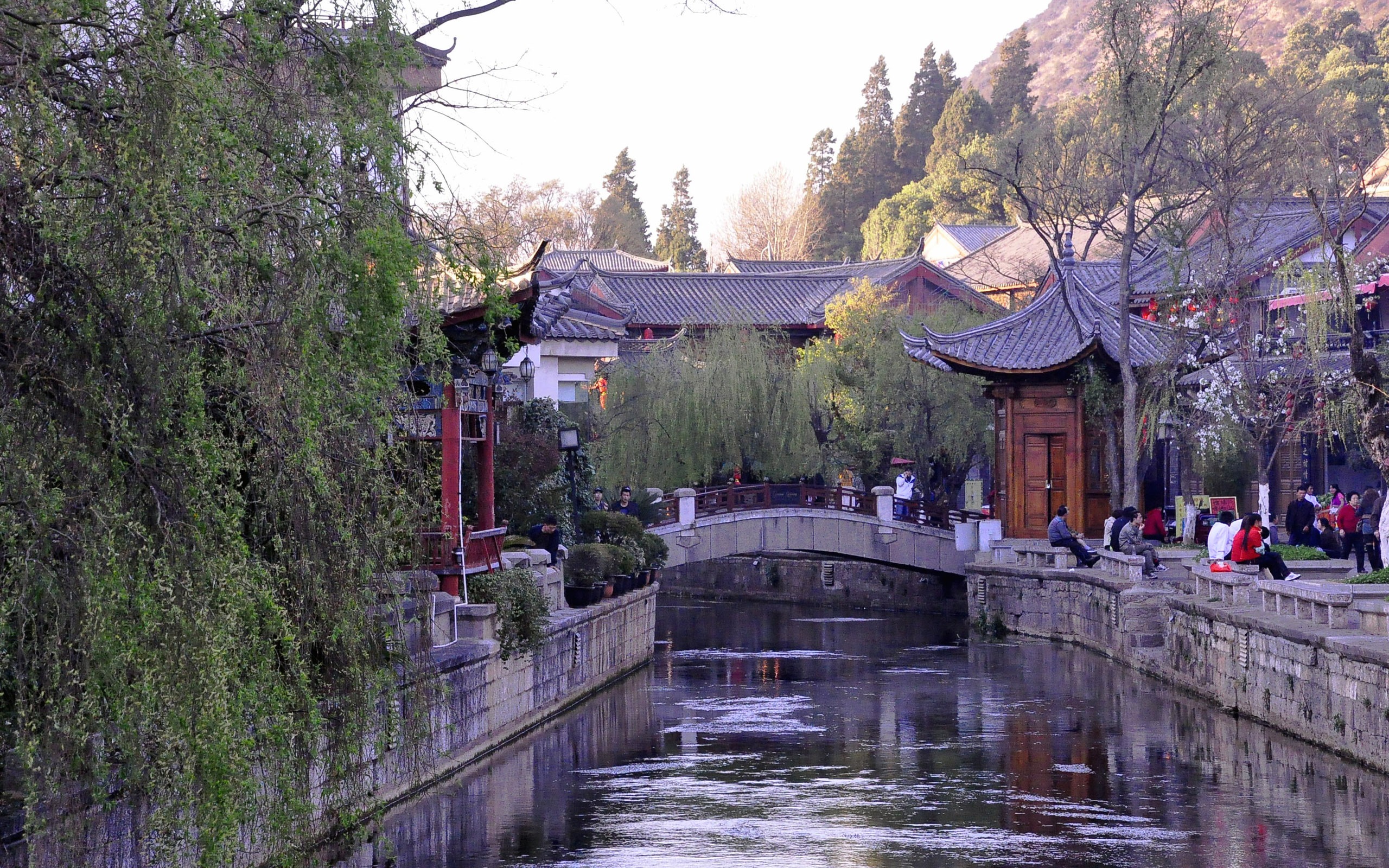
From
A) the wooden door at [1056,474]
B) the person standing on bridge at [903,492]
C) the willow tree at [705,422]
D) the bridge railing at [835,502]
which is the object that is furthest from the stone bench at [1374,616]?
the willow tree at [705,422]

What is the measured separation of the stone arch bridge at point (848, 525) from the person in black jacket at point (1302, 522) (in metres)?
6.29

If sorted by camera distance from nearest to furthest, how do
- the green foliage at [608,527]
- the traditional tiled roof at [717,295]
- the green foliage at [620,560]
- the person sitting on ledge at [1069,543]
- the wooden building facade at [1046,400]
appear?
the green foliage at [620,560], the green foliage at [608,527], the person sitting on ledge at [1069,543], the wooden building facade at [1046,400], the traditional tiled roof at [717,295]

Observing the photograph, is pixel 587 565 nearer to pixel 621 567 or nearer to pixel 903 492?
pixel 621 567

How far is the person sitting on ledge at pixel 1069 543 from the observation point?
2414 centimetres

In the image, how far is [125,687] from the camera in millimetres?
5762

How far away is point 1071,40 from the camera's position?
145000 millimetres

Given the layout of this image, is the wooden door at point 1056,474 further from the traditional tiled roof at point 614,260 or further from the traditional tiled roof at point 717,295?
the traditional tiled roof at point 614,260

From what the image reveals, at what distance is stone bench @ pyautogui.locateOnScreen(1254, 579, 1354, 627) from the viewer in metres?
14.0

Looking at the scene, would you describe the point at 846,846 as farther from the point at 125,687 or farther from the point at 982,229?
the point at 982,229

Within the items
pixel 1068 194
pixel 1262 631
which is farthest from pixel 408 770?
pixel 1068 194

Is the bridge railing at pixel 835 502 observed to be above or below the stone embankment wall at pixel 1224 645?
above

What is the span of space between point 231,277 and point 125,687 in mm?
1703

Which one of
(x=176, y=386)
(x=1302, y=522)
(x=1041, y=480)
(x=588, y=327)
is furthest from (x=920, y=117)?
(x=176, y=386)

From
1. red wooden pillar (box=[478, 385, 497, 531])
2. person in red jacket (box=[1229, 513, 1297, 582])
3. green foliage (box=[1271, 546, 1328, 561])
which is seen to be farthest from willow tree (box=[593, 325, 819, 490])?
red wooden pillar (box=[478, 385, 497, 531])
